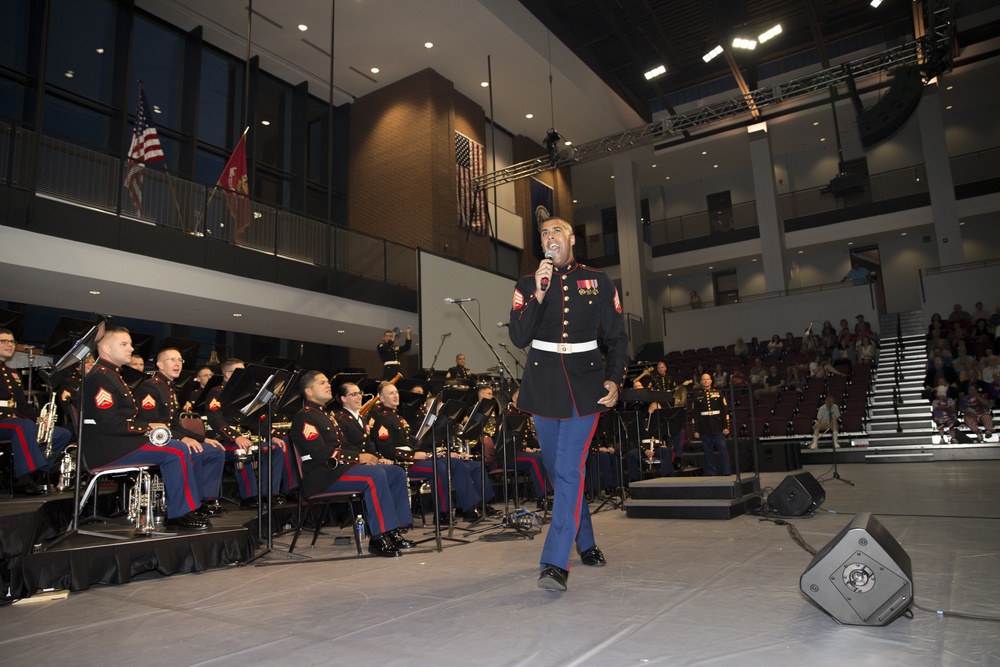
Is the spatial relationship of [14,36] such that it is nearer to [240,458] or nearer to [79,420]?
[240,458]

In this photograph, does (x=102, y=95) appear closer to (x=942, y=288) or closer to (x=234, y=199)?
(x=234, y=199)

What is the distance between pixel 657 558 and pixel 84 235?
8.68m

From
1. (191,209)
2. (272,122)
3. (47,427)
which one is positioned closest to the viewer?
Result: (47,427)

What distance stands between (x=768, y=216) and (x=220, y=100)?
14902 mm

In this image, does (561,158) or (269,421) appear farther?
(561,158)

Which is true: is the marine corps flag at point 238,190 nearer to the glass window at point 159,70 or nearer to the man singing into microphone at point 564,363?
the glass window at point 159,70

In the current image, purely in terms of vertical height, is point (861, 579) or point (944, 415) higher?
point (944, 415)

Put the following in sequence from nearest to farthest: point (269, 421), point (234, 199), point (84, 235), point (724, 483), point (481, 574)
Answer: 1. point (481, 574)
2. point (269, 421)
3. point (724, 483)
4. point (84, 235)
5. point (234, 199)

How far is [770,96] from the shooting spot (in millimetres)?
14352

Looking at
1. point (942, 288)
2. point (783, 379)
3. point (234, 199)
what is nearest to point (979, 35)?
point (942, 288)

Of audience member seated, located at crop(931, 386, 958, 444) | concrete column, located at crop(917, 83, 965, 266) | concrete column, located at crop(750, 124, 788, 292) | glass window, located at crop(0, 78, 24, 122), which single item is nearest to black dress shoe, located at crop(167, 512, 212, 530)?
glass window, located at crop(0, 78, 24, 122)

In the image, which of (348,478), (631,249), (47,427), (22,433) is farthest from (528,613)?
(631,249)

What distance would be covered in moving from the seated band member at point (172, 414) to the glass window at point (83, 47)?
31.0 ft

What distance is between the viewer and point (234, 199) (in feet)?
37.5
